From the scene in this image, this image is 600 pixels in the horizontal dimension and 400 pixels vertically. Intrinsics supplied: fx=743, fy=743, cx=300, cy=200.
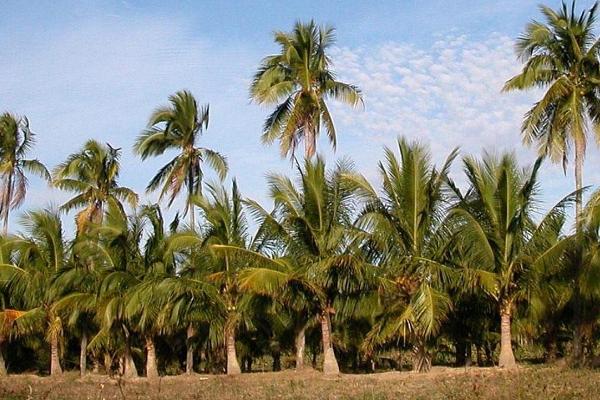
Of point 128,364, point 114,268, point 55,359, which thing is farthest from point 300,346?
point 55,359

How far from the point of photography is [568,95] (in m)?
21.0

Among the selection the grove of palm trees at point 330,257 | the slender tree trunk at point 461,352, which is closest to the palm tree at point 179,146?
the grove of palm trees at point 330,257

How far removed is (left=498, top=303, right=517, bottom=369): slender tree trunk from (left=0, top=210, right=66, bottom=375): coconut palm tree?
47.6 ft

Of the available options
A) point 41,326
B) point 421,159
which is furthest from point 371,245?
point 41,326

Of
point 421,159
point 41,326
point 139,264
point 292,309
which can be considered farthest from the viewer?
point 41,326

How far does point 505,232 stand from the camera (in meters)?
19.4

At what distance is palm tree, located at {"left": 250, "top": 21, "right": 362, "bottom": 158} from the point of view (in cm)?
2348

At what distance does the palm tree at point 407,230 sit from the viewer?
19.9m

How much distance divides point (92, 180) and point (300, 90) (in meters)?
12.8

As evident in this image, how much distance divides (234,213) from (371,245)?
15.4 ft

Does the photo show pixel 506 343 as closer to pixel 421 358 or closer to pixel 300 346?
pixel 421 358

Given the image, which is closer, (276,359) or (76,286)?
(76,286)

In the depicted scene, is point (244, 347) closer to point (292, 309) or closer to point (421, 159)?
point (292, 309)

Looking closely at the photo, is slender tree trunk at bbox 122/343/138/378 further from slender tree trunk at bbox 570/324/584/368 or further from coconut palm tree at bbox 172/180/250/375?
slender tree trunk at bbox 570/324/584/368
